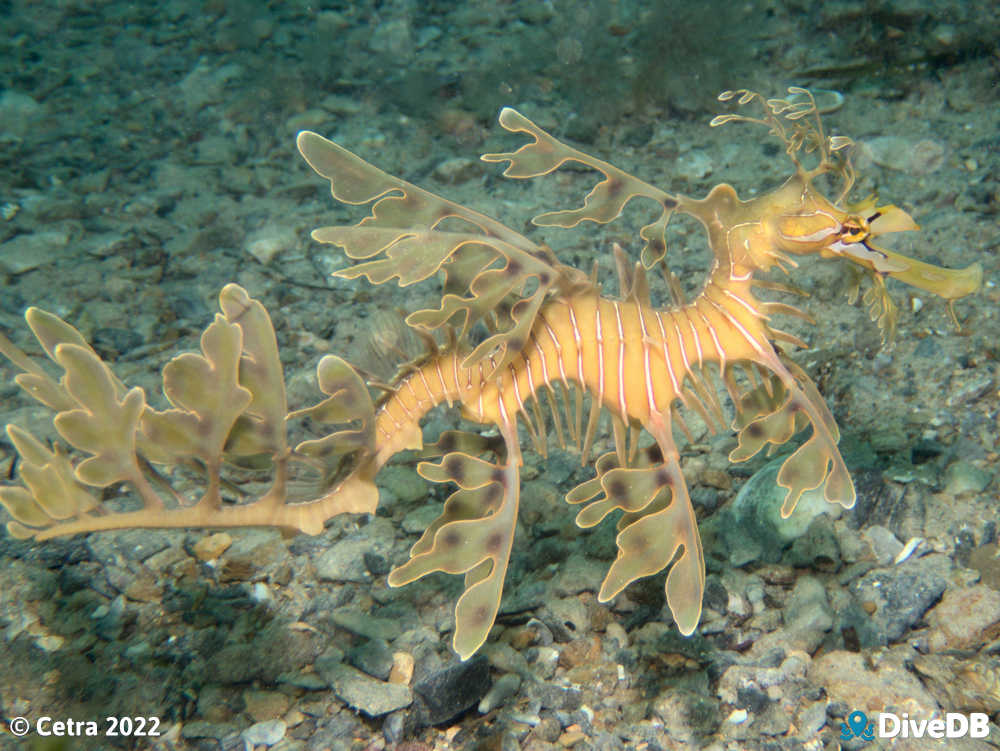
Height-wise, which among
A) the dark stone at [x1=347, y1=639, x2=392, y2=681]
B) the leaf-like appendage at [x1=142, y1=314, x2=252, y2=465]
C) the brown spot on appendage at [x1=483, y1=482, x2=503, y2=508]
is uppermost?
the leaf-like appendage at [x1=142, y1=314, x2=252, y2=465]

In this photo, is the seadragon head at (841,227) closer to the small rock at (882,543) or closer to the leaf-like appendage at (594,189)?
the leaf-like appendage at (594,189)

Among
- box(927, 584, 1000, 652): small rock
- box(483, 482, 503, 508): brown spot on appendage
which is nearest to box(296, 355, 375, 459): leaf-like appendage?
box(483, 482, 503, 508): brown spot on appendage

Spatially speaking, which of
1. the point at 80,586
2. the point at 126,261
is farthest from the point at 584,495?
the point at 126,261

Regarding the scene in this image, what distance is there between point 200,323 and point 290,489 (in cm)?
278

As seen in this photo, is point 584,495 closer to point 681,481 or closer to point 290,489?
point 681,481

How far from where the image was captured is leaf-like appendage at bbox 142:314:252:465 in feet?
4.33

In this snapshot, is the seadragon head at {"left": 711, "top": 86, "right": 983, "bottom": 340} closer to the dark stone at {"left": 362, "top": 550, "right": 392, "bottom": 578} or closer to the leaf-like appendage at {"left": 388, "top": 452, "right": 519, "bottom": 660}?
the leaf-like appendage at {"left": 388, "top": 452, "right": 519, "bottom": 660}

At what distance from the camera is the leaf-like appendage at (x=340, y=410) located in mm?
1538

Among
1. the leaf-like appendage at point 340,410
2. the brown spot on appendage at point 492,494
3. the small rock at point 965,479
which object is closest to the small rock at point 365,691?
the brown spot on appendage at point 492,494

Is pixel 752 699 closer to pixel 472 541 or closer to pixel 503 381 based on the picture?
pixel 472 541

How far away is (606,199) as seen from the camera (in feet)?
6.27

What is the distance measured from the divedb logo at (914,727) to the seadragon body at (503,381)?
77 cm

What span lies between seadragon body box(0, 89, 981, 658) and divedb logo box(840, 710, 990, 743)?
77 centimetres

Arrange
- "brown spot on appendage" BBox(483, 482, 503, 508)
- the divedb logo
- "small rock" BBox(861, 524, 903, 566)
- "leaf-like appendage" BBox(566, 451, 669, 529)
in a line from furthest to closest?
"small rock" BBox(861, 524, 903, 566)
the divedb logo
"brown spot on appendage" BBox(483, 482, 503, 508)
"leaf-like appendage" BBox(566, 451, 669, 529)
